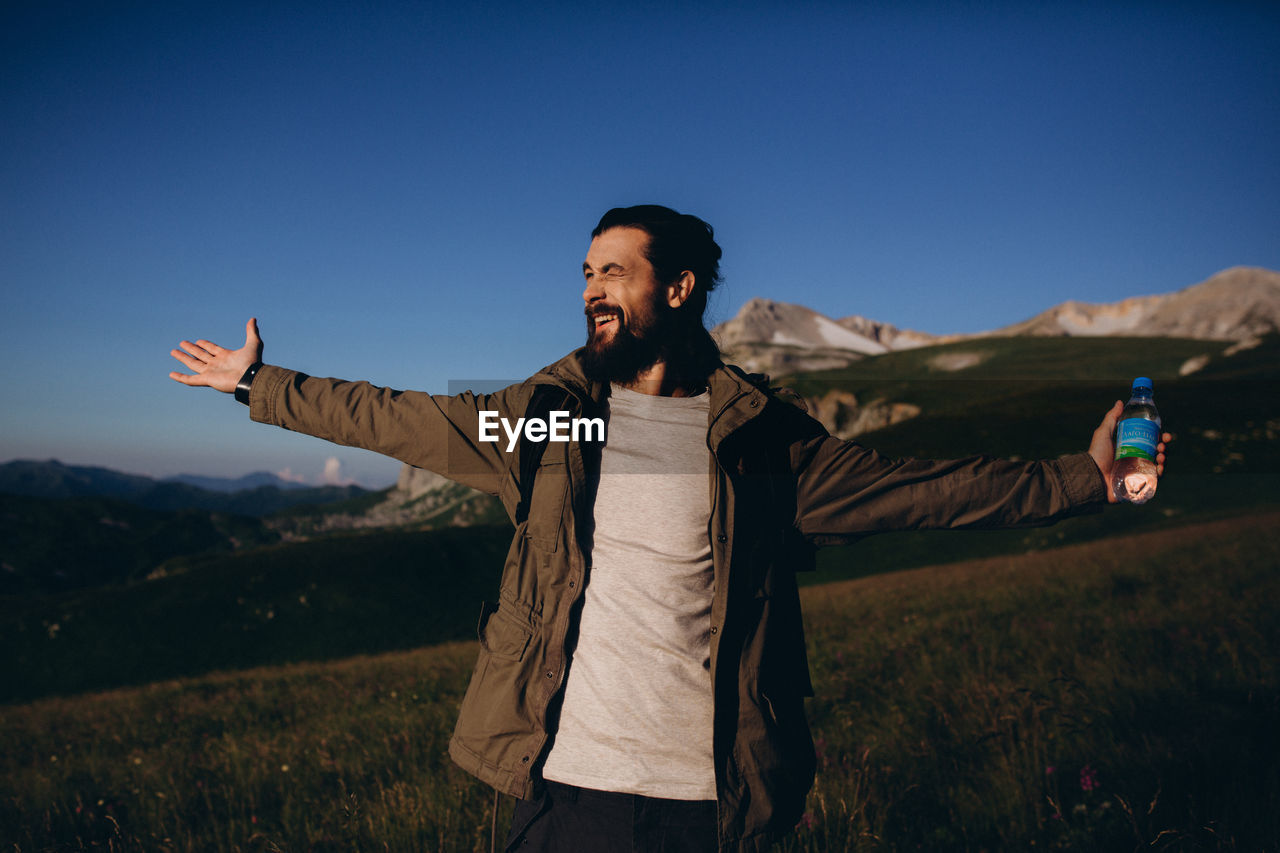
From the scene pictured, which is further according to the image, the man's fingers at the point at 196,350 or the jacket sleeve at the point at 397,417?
the man's fingers at the point at 196,350

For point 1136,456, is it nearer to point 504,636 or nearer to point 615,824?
point 615,824

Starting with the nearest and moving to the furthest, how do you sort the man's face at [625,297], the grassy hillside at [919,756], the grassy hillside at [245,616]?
the man's face at [625,297] < the grassy hillside at [919,756] < the grassy hillside at [245,616]

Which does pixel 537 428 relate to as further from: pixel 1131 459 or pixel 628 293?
pixel 1131 459

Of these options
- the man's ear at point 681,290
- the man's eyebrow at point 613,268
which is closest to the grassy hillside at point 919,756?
the man's ear at point 681,290

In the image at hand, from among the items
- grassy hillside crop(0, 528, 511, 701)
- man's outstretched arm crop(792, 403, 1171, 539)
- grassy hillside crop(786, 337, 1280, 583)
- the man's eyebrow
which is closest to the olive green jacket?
man's outstretched arm crop(792, 403, 1171, 539)

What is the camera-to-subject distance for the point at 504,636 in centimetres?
296

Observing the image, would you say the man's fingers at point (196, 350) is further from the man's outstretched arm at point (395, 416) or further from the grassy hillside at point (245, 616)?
the grassy hillside at point (245, 616)

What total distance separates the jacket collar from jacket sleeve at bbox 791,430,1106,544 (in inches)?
14.8

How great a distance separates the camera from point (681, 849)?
262cm

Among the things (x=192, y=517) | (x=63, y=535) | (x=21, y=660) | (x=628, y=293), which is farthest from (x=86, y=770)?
(x=192, y=517)

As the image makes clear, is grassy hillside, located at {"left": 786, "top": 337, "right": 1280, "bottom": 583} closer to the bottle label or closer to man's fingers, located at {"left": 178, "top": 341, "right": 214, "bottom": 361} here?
the bottle label

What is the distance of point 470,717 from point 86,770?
6898 millimetres

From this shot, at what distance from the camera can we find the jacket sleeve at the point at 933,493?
9.82 ft

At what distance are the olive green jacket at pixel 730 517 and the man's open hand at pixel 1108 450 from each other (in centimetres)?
7
